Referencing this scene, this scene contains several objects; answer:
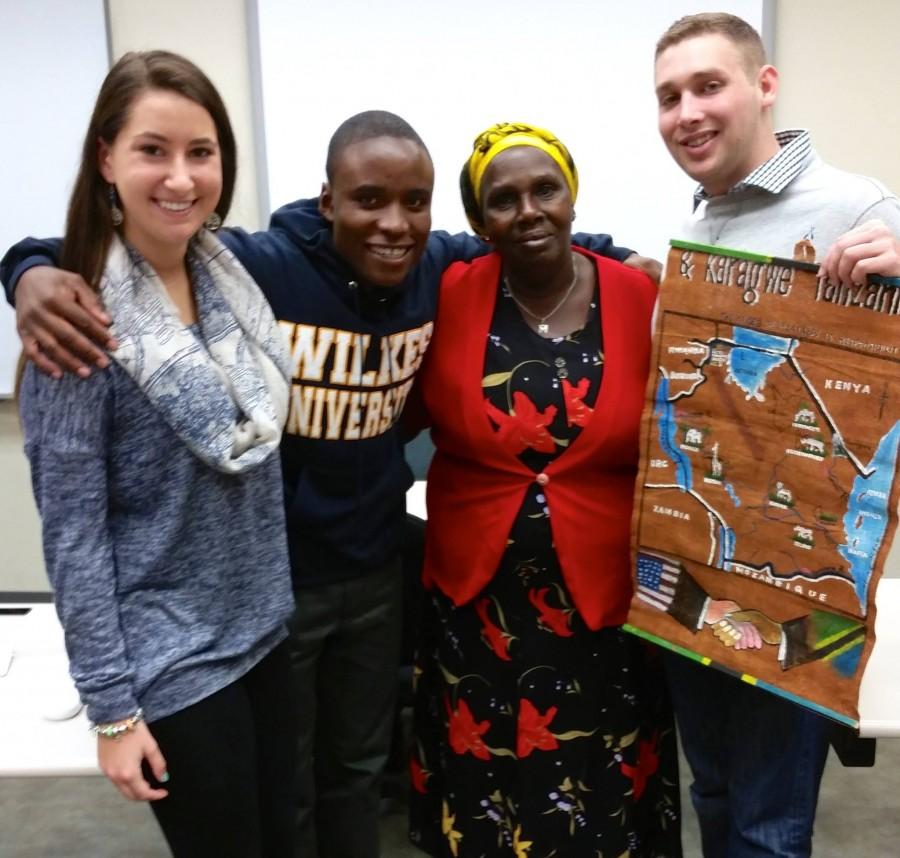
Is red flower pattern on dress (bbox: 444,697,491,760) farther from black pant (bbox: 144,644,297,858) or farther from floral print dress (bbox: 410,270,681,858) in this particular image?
black pant (bbox: 144,644,297,858)

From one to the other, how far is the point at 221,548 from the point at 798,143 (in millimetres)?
1130

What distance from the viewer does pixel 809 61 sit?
3.05 metres

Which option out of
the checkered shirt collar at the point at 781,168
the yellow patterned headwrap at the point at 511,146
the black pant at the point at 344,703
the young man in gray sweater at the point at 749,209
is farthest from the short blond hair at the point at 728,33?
the black pant at the point at 344,703

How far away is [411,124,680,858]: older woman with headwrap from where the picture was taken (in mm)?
1528

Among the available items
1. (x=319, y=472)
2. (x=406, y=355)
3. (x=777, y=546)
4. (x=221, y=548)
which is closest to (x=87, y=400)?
(x=221, y=548)

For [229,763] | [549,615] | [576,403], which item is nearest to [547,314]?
[576,403]

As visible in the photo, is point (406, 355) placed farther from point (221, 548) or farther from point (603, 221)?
point (603, 221)

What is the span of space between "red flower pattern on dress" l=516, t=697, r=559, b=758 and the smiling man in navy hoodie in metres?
0.26

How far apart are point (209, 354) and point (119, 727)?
0.50m

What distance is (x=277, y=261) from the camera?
4.83ft

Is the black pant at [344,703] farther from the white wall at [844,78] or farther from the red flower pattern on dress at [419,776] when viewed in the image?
the white wall at [844,78]

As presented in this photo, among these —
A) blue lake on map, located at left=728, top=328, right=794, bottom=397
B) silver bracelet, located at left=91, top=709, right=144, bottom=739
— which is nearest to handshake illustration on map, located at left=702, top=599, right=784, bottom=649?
blue lake on map, located at left=728, top=328, right=794, bottom=397

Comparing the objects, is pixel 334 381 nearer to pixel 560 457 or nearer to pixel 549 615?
pixel 560 457

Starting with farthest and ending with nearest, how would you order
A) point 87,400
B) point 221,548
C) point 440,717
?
1. point 440,717
2. point 221,548
3. point 87,400
